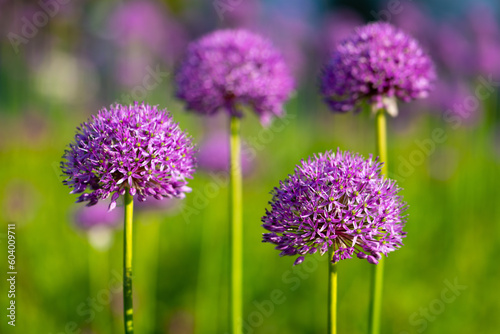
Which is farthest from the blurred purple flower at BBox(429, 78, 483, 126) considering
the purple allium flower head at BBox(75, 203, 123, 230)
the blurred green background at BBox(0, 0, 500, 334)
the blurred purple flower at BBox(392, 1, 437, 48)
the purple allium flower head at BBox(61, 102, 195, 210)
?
the purple allium flower head at BBox(61, 102, 195, 210)

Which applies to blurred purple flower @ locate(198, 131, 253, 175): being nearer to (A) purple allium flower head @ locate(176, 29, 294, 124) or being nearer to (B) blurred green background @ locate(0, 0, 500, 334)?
(B) blurred green background @ locate(0, 0, 500, 334)

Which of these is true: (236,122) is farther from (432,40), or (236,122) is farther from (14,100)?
(432,40)

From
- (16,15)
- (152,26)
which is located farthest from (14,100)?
(152,26)

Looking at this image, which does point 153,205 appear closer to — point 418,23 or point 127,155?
point 127,155

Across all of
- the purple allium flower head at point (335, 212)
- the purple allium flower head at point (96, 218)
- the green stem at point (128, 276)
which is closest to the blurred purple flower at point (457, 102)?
the purple allium flower head at point (96, 218)

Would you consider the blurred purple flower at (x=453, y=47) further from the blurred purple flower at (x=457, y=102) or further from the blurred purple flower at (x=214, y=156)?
the blurred purple flower at (x=214, y=156)

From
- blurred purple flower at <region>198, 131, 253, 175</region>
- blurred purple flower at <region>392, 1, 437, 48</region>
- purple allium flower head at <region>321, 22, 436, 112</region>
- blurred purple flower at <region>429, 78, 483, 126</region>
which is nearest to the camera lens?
purple allium flower head at <region>321, 22, 436, 112</region>
